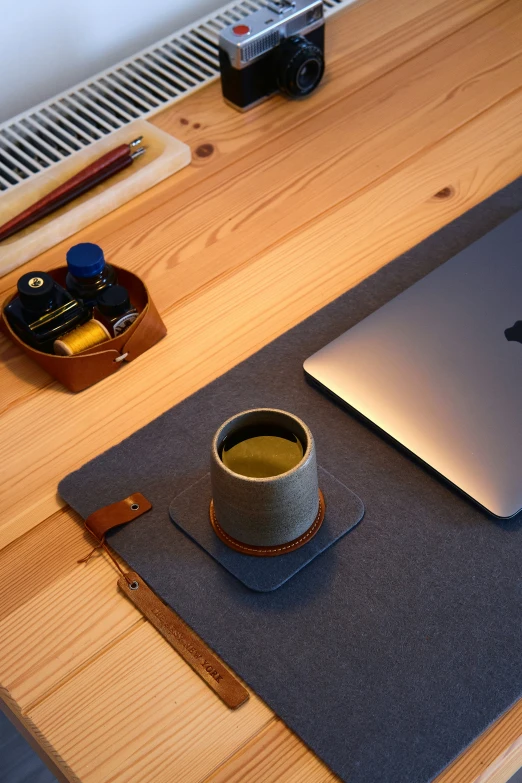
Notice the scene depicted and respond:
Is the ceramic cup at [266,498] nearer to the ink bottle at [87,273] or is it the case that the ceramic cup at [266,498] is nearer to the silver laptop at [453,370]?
the silver laptop at [453,370]

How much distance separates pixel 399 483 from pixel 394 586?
10cm

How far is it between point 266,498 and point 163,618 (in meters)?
0.15

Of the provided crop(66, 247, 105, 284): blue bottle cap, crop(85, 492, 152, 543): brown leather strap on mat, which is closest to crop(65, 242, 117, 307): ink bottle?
crop(66, 247, 105, 284): blue bottle cap

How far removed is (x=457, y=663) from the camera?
0.68 metres

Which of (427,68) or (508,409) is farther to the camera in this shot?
(427,68)

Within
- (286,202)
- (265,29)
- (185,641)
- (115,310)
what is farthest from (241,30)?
(185,641)

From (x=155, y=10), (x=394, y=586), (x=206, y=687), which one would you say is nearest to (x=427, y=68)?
(x=155, y=10)

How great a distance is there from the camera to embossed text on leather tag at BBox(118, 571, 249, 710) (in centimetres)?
Answer: 67

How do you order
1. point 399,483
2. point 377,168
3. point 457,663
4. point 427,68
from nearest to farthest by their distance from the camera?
1. point 457,663
2. point 399,483
3. point 377,168
4. point 427,68

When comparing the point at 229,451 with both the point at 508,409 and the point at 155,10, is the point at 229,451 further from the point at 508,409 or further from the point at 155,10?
the point at 155,10

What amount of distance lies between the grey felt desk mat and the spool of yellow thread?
4.2 inches

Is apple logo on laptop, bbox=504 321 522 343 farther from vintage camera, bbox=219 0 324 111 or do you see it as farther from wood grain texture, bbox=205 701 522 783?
vintage camera, bbox=219 0 324 111

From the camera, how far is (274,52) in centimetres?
114

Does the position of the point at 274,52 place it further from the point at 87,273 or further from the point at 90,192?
the point at 87,273
